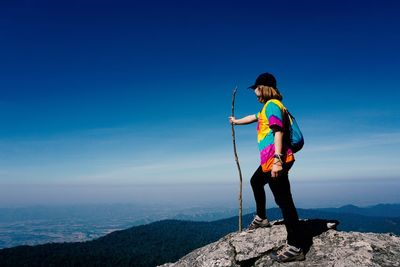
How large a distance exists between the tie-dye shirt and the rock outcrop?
233cm

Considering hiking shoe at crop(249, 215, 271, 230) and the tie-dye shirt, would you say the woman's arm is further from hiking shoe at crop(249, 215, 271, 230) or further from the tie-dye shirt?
hiking shoe at crop(249, 215, 271, 230)

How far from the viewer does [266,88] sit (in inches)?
274

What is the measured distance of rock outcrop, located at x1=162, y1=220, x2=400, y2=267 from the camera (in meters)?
6.93

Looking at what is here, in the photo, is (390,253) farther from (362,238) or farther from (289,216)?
(289,216)

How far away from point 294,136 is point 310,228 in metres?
3.12

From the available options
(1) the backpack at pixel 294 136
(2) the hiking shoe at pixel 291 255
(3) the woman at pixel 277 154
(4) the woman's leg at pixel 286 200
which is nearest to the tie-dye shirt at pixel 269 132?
(3) the woman at pixel 277 154

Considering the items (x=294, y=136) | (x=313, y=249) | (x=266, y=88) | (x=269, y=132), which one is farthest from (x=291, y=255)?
(x=266, y=88)

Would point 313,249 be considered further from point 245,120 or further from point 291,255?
point 245,120

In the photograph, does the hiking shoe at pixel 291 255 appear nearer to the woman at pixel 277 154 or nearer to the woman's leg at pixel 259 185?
the woman at pixel 277 154

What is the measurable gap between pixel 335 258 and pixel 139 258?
166 metres

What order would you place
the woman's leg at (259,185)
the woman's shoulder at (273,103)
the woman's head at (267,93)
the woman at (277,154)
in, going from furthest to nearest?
1. the woman's leg at (259,185)
2. the woman's head at (267,93)
3. the woman's shoulder at (273,103)
4. the woman at (277,154)

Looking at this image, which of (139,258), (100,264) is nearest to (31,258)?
(100,264)

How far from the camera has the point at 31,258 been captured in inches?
5797

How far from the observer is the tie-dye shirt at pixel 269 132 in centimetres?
641
